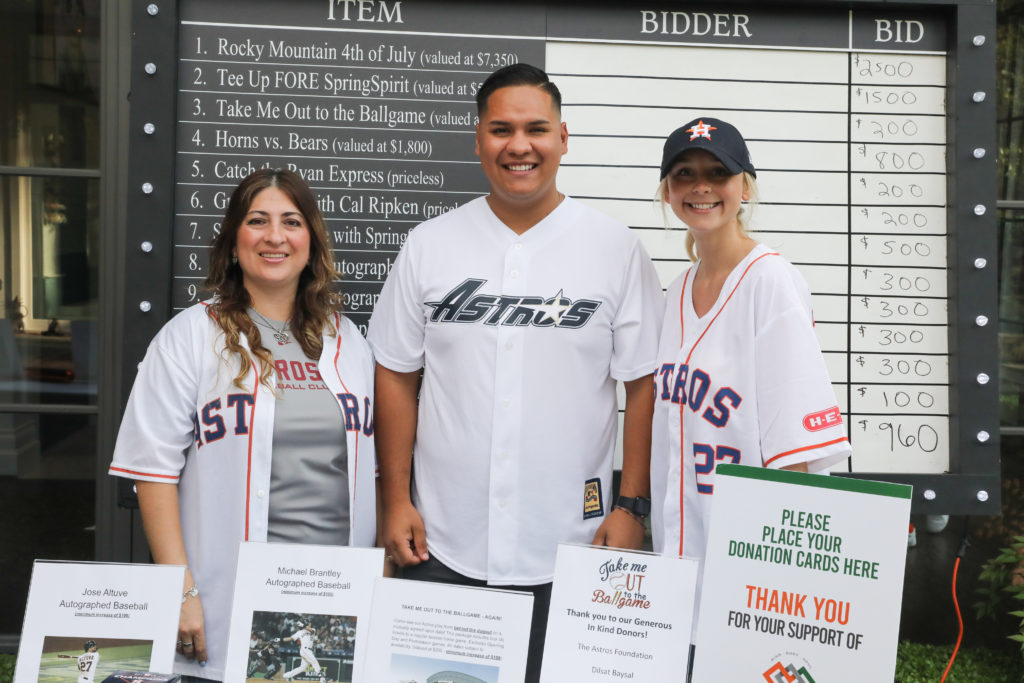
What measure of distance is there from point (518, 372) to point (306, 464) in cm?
54

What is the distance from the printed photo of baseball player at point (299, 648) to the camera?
1.53 meters

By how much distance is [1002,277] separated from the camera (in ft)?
11.5

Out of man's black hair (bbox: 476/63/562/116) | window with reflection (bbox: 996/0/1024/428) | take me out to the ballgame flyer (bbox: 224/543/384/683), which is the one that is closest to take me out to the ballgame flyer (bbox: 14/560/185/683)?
take me out to the ballgame flyer (bbox: 224/543/384/683)

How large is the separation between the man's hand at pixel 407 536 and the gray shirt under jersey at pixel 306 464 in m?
0.19

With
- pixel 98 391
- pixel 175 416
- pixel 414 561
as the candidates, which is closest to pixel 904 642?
pixel 414 561

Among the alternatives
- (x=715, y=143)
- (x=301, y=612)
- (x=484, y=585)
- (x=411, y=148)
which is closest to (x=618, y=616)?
(x=301, y=612)

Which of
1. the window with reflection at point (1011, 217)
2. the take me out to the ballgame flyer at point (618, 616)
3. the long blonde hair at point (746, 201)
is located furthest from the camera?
the window with reflection at point (1011, 217)

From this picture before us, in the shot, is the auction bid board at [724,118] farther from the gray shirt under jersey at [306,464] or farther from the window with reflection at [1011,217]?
the window with reflection at [1011,217]

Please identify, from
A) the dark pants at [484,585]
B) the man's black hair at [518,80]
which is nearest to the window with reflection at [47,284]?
the dark pants at [484,585]

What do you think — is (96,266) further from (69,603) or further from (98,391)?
(69,603)

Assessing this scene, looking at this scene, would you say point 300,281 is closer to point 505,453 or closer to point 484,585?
point 505,453

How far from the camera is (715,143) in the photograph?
197cm

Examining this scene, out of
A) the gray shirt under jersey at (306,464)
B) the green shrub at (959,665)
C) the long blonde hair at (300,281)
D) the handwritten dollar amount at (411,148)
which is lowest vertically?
the green shrub at (959,665)

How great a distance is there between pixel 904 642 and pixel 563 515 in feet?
7.08
